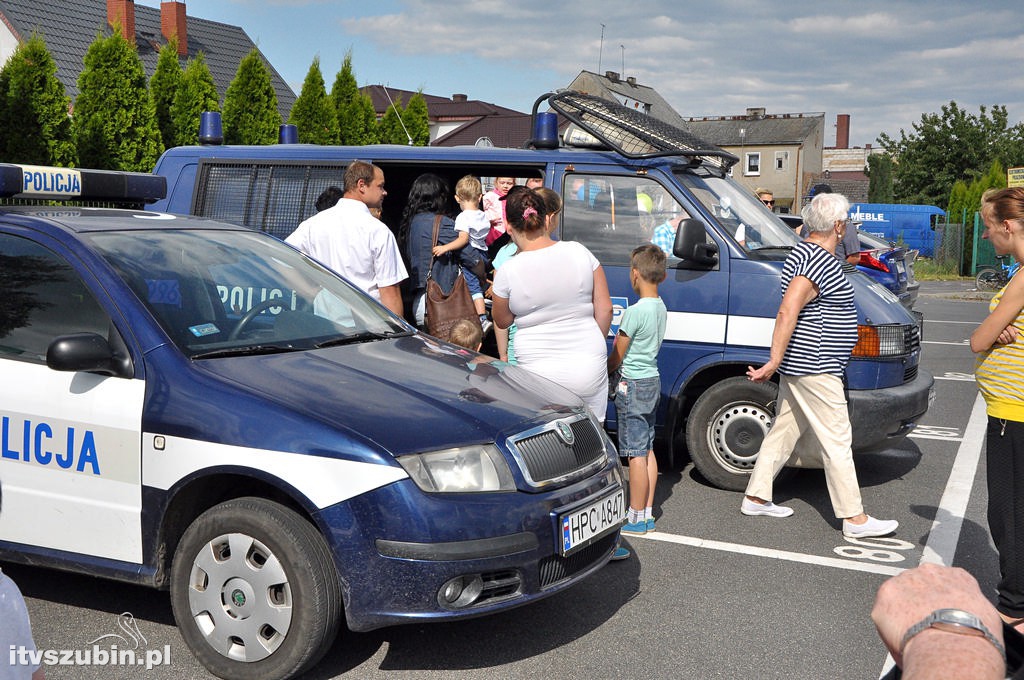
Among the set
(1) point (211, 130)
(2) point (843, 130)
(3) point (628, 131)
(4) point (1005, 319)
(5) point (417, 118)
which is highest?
(2) point (843, 130)

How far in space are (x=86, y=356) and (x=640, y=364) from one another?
113 inches

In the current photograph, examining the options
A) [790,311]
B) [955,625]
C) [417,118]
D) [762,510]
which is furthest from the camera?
Answer: [417,118]

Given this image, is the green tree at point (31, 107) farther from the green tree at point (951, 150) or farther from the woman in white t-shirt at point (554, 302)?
the green tree at point (951, 150)

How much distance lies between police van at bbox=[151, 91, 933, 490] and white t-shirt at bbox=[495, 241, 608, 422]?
4.94 ft

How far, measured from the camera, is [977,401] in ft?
34.2

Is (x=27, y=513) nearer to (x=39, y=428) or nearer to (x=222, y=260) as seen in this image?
(x=39, y=428)

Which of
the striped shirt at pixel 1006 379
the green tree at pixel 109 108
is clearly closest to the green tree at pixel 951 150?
the green tree at pixel 109 108

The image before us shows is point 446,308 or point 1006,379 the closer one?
point 1006,379

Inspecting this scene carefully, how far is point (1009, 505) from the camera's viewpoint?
14.4 feet

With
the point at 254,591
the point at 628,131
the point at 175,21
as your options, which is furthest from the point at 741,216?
the point at 175,21

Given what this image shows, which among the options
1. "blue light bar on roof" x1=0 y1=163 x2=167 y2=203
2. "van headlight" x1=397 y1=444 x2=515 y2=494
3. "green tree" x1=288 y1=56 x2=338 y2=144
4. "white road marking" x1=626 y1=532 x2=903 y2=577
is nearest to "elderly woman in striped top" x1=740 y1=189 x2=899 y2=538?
"white road marking" x1=626 y1=532 x2=903 y2=577

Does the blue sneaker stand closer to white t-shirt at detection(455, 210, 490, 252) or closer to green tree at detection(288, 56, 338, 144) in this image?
white t-shirt at detection(455, 210, 490, 252)

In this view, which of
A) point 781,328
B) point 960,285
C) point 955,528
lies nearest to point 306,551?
point 781,328

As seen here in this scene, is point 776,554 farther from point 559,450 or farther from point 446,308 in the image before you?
point 446,308
